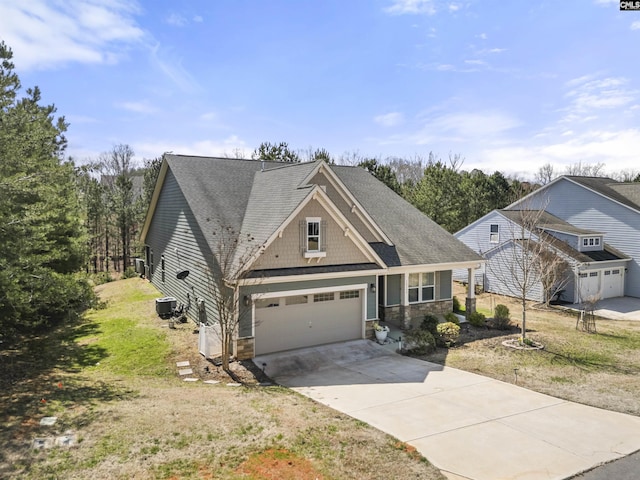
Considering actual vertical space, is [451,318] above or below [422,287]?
below

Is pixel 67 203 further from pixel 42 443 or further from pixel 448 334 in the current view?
pixel 448 334

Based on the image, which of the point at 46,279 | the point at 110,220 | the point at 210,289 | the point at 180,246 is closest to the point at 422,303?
the point at 210,289

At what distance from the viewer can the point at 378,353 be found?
17.1 meters

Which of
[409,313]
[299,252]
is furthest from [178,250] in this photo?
[409,313]

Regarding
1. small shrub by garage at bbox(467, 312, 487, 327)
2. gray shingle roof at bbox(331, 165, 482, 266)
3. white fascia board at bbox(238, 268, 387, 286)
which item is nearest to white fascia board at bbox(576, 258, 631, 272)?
gray shingle roof at bbox(331, 165, 482, 266)

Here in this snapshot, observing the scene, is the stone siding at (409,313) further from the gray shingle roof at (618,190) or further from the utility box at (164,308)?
the gray shingle roof at (618,190)

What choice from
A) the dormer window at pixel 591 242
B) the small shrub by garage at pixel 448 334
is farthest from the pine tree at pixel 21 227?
the dormer window at pixel 591 242

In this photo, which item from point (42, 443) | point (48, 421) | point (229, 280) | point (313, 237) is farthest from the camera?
point (313, 237)

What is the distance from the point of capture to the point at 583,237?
29.6 m

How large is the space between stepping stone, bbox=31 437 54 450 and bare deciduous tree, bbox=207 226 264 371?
6187 mm

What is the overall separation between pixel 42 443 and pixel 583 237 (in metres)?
31.4

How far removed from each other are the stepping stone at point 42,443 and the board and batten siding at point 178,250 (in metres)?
8.98

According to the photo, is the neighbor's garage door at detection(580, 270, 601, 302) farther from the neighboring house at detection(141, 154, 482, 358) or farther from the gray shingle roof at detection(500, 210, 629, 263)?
the neighboring house at detection(141, 154, 482, 358)

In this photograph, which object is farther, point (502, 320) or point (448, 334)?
point (502, 320)
